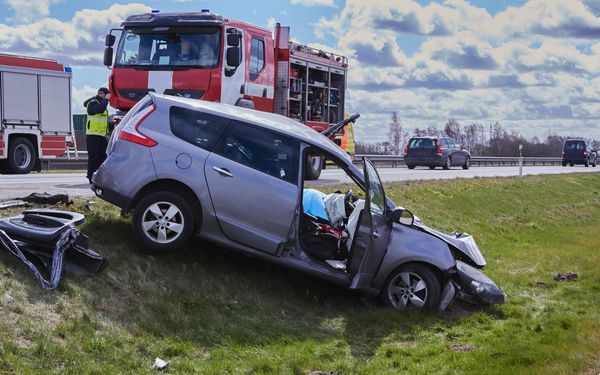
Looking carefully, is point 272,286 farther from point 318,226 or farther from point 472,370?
point 472,370

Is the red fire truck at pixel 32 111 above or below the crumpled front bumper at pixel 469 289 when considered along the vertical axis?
above

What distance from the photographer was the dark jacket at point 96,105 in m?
12.4

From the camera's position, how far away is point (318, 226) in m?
9.42

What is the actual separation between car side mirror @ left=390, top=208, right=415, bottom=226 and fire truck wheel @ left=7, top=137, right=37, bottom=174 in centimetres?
1316

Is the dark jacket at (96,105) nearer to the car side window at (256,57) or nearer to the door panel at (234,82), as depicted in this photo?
the door panel at (234,82)

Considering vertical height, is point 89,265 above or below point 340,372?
above

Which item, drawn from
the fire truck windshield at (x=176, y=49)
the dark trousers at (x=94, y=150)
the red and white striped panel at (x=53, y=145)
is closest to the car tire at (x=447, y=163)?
the red and white striped panel at (x=53, y=145)

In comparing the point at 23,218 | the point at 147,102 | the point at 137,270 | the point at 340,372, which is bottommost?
the point at 340,372

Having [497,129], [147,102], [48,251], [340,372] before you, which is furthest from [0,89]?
[497,129]

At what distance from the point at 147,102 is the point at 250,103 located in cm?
610

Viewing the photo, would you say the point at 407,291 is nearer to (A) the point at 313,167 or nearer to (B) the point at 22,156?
(A) the point at 313,167

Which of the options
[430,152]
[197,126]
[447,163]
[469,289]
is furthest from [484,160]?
[197,126]

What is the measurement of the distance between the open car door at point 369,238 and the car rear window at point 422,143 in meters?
25.5

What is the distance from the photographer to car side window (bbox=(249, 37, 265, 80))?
15195 millimetres
